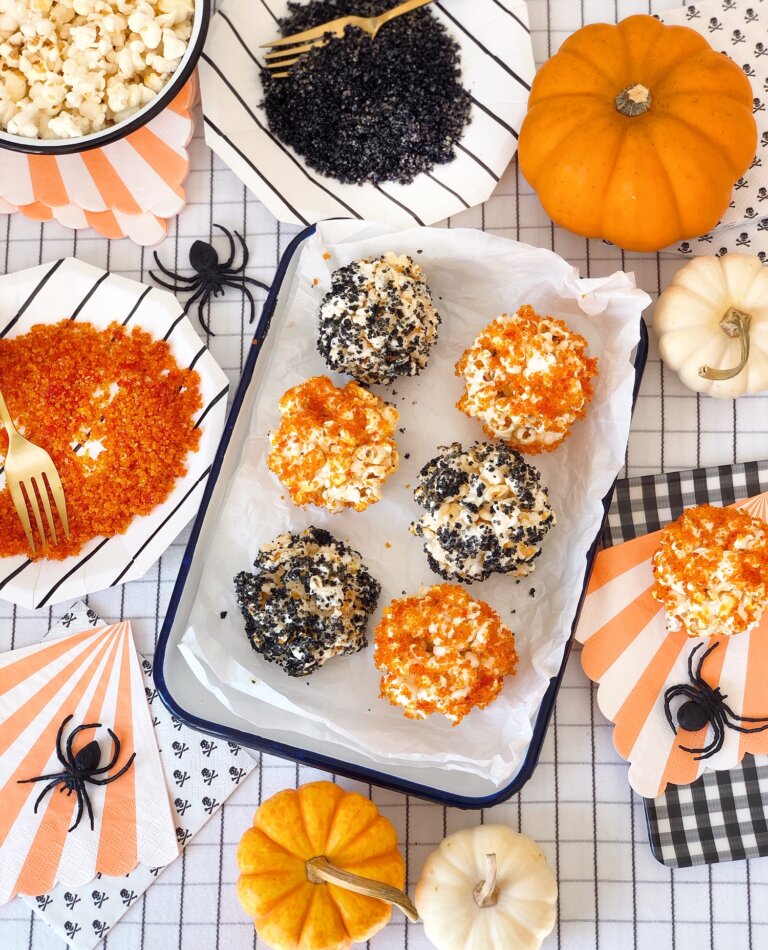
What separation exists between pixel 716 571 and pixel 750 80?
1.26 meters

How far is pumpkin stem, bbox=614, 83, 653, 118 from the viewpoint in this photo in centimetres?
203

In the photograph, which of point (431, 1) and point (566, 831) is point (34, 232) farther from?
point (566, 831)

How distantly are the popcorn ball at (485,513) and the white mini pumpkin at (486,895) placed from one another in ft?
2.15

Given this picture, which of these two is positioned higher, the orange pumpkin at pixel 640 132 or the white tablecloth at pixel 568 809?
the orange pumpkin at pixel 640 132

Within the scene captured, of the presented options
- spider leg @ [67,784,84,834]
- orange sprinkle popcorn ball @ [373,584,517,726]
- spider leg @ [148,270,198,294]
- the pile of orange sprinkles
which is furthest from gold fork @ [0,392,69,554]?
orange sprinkle popcorn ball @ [373,584,517,726]

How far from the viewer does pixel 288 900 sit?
2070 millimetres

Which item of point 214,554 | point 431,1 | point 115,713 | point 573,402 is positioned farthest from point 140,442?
point 431,1

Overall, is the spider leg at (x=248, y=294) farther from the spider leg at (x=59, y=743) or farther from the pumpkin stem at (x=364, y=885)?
the pumpkin stem at (x=364, y=885)

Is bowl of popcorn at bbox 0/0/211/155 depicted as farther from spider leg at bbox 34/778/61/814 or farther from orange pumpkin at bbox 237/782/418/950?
orange pumpkin at bbox 237/782/418/950

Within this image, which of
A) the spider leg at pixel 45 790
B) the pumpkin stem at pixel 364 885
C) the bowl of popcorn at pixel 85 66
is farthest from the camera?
the spider leg at pixel 45 790

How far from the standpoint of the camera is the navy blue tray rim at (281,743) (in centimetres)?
213

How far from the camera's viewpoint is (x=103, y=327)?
234cm

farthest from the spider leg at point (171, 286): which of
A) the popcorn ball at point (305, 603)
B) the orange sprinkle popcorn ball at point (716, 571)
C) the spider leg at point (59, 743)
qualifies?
the orange sprinkle popcorn ball at point (716, 571)

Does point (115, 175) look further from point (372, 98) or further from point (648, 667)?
point (648, 667)
